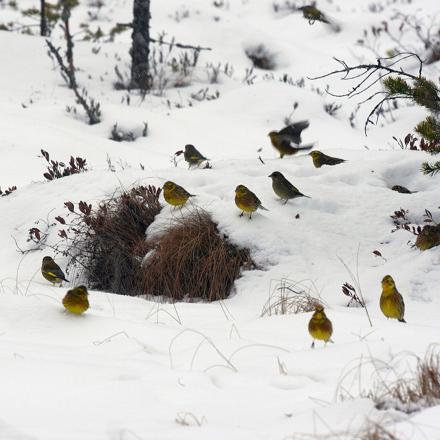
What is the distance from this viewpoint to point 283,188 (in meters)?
6.21

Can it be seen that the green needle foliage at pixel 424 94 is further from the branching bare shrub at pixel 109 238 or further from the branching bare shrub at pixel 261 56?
the branching bare shrub at pixel 261 56

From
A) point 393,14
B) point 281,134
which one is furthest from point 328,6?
point 281,134

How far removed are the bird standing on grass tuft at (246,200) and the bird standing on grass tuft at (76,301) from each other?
200cm

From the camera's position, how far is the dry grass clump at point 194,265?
228 inches

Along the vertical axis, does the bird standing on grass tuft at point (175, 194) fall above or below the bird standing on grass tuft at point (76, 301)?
below

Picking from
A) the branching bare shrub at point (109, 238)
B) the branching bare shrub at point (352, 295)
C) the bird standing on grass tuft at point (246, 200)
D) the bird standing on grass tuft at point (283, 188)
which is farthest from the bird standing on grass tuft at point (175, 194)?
the branching bare shrub at point (352, 295)

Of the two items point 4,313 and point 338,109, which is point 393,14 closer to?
point 338,109

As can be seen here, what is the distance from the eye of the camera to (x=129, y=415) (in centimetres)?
265

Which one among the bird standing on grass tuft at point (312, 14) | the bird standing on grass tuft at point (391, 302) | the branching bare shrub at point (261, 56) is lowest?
the branching bare shrub at point (261, 56)

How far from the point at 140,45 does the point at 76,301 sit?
9931 millimetres

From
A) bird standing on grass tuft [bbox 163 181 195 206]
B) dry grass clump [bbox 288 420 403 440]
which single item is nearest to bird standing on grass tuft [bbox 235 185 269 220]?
Answer: bird standing on grass tuft [bbox 163 181 195 206]

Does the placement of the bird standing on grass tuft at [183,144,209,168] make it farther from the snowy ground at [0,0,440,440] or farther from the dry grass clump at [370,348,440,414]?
the dry grass clump at [370,348,440,414]

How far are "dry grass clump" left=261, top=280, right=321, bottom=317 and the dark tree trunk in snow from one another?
348 inches

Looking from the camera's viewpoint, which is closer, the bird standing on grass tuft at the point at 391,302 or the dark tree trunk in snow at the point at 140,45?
the bird standing on grass tuft at the point at 391,302
